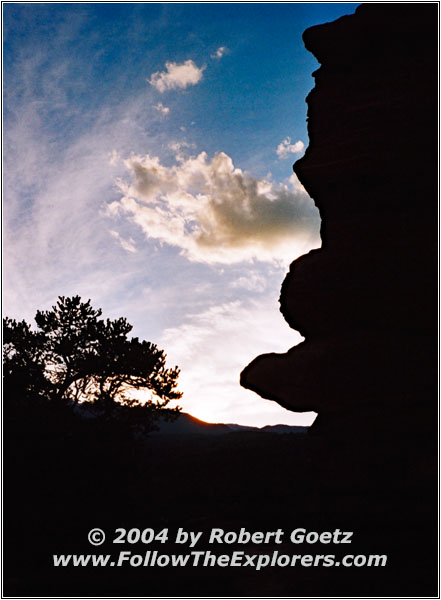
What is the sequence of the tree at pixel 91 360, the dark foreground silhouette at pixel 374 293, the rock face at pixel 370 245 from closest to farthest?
the dark foreground silhouette at pixel 374 293 → the rock face at pixel 370 245 → the tree at pixel 91 360

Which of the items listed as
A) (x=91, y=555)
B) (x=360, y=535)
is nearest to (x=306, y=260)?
(x=360, y=535)

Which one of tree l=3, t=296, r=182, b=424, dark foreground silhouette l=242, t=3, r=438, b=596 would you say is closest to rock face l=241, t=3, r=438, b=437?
dark foreground silhouette l=242, t=3, r=438, b=596

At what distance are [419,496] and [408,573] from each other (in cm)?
100

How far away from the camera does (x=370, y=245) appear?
5328 millimetres

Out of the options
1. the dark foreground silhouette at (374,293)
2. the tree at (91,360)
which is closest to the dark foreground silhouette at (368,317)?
the dark foreground silhouette at (374,293)

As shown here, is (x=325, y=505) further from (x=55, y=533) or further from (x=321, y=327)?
(x=55, y=533)

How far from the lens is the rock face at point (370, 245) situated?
4.95 m

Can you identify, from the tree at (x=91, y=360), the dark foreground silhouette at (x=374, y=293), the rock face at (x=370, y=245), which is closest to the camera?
the dark foreground silhouette at (x=374, y=293)

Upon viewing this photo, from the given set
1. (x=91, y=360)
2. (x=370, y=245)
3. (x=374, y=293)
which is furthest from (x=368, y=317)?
(x=91, y=360)

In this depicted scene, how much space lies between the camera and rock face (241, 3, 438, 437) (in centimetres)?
495

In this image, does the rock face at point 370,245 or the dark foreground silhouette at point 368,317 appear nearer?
the dark foreground silhouette at point 368,317

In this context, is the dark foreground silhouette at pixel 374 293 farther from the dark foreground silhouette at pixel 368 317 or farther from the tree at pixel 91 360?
the tree at pixel 91 360

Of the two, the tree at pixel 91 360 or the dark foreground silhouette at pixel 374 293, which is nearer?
the dark foreground silhouette at pixel 374 293

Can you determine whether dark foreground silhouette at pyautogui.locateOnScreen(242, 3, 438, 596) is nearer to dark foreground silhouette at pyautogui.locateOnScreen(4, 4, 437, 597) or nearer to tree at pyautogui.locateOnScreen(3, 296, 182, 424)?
dark foreground silhouette at pyautogui.locateOnScreen(4, 4, 437, 597)
